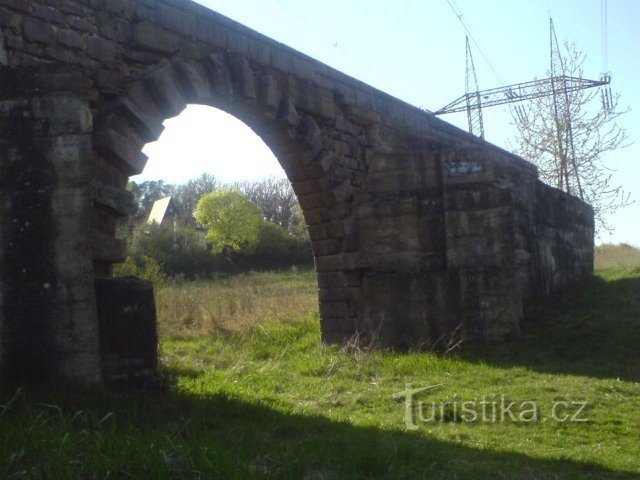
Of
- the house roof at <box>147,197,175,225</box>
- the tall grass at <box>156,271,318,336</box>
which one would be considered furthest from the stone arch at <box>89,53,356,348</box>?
the house roof at <box>147,197,175,225</box>

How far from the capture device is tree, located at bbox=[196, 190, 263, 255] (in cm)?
3547

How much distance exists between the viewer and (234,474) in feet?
11.4

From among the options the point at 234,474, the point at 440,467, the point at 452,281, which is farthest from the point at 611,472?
the point at 452,281

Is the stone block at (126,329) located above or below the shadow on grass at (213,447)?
above

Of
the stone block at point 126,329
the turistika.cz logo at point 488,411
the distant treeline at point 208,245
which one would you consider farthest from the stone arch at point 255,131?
the distant treeline at point 208,245

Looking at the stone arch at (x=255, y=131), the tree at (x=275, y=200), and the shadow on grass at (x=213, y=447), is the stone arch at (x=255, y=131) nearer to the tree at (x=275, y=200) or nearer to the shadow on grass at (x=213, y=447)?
the shadow on grass at (x=213, y=447)

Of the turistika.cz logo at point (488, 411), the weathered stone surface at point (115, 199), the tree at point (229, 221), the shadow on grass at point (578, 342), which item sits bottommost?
the turistika.cz logo at point (488, 411)

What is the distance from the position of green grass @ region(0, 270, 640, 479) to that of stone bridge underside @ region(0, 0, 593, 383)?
1.67ft

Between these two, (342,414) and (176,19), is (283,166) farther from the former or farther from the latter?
(342,414)

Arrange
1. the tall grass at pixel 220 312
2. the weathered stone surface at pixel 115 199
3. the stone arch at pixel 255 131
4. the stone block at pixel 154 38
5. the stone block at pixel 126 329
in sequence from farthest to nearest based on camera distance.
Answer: the tall grass at pixel 220 312, the stone block at pixel 154 38, the stone arch at pixel 255 131, the weathered stone surface at pixel 115 199, the stone block at pixel 126 329

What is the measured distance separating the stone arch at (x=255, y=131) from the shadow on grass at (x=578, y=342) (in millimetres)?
2332

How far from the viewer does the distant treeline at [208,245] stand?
2814cm

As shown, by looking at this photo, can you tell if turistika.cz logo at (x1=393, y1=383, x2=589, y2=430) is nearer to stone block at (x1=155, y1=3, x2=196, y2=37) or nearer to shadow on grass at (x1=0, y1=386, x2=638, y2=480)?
shadow on grass at (x1=0, y1=386, x2=638, y2=480)

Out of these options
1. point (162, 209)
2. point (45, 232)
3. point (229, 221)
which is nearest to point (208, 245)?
point (229, 221)
